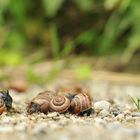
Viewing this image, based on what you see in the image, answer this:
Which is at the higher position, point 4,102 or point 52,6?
point 52,6

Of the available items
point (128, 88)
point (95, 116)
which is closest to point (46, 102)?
point (95, 116)

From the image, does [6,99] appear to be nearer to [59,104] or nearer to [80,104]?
[59,104]

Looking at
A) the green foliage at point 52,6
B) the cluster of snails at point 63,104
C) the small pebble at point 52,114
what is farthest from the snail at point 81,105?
the green foliage at point 52,6

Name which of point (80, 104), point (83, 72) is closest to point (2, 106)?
point (80, 104)

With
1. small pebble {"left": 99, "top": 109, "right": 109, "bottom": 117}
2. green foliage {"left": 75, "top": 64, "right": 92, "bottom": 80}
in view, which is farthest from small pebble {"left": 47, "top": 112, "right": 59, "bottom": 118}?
green foliage {"left": 75, "top": 64, "right": 92, "bottom": 80}

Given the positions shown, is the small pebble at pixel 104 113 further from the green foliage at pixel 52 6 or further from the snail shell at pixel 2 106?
the green foliage at pixel 52 6

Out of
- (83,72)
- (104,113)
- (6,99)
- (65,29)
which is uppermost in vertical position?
(65,29)

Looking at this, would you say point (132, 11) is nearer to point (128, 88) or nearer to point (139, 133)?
point (128, 88)
